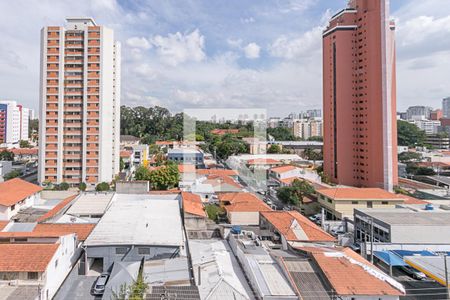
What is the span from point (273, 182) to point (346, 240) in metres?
9.99

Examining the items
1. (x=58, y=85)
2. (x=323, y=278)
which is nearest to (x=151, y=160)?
(x=58, y=85)

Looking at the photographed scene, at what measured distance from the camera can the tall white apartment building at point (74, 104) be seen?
18500 millimetres

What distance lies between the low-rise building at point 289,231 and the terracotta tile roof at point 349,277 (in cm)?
164

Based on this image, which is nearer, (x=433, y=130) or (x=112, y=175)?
(x=112, y=175)

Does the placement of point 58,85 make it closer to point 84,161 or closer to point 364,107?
point 84,161

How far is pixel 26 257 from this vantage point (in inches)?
231

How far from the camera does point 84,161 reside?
61.1 feet

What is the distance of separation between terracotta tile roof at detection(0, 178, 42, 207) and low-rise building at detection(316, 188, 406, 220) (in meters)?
13.0

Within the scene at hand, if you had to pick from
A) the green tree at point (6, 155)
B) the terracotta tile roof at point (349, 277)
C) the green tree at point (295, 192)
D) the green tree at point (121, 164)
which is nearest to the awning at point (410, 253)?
the terracotta tile roof at point (349, 277)

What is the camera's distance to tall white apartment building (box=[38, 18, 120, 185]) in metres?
18.5

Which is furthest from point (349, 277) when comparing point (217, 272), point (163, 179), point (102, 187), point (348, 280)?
point (102, 187)

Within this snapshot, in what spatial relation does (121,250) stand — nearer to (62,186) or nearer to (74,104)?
(62,186)

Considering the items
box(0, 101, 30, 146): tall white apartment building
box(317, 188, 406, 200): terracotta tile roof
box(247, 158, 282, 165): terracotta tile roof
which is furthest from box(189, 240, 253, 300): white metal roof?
box(0, 101, 30, 146): tall white apartment building

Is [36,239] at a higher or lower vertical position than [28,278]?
higher
